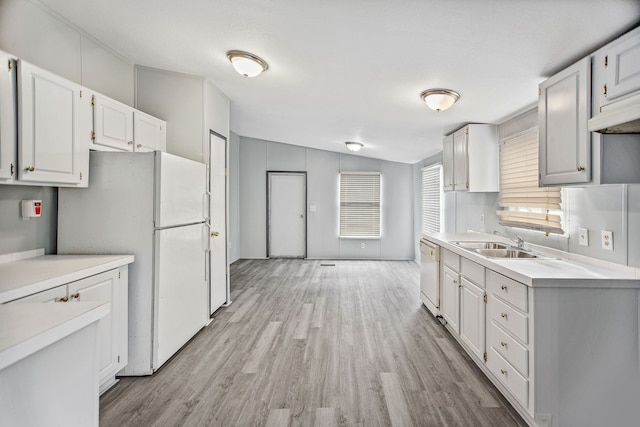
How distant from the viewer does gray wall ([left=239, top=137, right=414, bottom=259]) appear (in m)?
7.21

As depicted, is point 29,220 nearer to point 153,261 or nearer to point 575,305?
point 153,261

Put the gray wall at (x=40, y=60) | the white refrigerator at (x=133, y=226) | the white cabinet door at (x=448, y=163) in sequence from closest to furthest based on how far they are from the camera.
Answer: the gray wall at (x=40, y=60) → the white refrigerator at (x=133, y=226) → the white cabinet door at (x=448, y=163)

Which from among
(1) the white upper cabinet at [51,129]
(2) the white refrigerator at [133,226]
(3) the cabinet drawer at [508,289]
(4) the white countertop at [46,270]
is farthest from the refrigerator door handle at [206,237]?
(3) the cabinet drawer at [508,289]

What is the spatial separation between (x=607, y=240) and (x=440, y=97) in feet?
5.29

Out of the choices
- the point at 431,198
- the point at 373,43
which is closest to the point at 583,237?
the point at 373,43

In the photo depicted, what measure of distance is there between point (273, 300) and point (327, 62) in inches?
120

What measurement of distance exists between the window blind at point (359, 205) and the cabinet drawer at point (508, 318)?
489 cm

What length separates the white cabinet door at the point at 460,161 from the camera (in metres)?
3.63

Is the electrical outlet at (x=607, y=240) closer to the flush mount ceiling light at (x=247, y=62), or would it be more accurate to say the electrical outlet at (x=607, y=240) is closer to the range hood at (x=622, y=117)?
the range hood at (x=622, y=117)

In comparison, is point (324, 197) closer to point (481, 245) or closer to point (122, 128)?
point (481, 245)

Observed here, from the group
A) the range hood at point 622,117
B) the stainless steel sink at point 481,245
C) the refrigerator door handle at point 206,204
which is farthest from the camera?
the refrigerator door handle at point 206,204

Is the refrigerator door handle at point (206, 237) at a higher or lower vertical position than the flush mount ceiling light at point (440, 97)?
lower

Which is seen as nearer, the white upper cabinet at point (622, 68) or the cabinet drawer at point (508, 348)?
the white upper cabinet at point (622, 68)

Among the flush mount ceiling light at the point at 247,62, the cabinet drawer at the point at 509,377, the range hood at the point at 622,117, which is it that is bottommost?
the cabinet drawer at the point at 509,377
